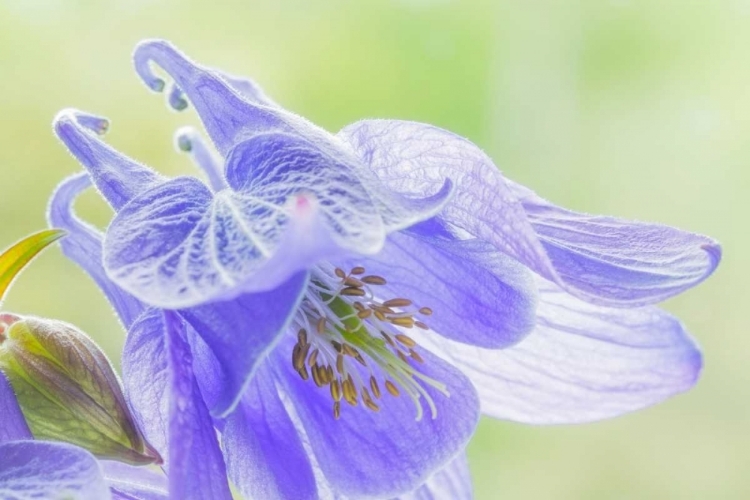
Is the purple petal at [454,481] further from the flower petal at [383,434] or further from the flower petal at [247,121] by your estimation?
the flower petal at [247,121]

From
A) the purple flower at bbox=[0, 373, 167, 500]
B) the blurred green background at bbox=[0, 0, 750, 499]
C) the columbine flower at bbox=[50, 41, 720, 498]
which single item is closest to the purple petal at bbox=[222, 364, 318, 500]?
the columbine flower at bbox=[50, 41, 720, 498]

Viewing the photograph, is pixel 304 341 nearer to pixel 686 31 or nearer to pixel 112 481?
pixel 112 481

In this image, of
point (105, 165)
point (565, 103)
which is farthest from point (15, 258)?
point (565, 103)

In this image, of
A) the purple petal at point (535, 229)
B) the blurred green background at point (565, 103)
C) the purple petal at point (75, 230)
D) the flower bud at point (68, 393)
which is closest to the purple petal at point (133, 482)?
the flower bud at point (68, 393)

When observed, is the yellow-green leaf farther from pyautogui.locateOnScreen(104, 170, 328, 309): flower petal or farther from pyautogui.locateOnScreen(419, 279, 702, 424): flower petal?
pyautogui.locateOnScreen(419, 279, 702, 424): flower petal

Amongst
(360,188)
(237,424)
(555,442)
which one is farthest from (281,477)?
(555,442)

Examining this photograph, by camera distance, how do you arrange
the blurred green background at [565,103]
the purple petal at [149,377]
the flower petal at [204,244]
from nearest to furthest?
the flower petal at [204,244], the purple petal at [149,377], the blurred green background at [565,103]
